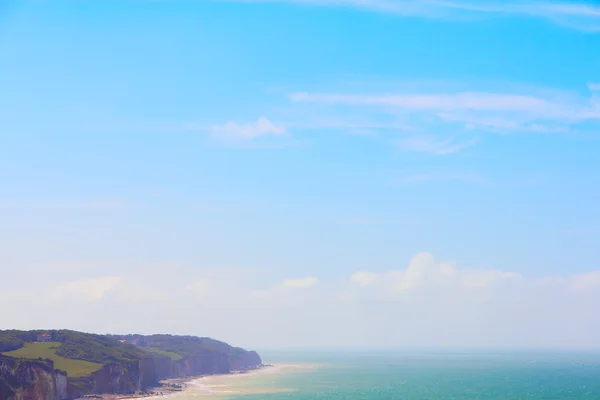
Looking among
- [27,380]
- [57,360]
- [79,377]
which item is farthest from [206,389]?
[27,380]

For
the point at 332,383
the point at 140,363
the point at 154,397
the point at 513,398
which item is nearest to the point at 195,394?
the point at 154,397

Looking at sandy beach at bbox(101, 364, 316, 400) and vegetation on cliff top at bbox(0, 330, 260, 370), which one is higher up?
vegetation on cliff top at bbox(0, 330, 260, 370)

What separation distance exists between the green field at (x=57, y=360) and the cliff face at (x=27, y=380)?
62.8ft

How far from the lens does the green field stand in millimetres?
142625

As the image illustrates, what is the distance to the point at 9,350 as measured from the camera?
144 m

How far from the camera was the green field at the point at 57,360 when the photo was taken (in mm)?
142625

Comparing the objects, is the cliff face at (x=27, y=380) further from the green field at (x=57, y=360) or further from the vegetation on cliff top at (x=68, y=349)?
the vegetation on cliff top at (x=68, y=349)

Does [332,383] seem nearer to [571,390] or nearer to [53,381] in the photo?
[571,390]

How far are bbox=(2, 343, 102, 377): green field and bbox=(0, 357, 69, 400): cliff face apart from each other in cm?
1914

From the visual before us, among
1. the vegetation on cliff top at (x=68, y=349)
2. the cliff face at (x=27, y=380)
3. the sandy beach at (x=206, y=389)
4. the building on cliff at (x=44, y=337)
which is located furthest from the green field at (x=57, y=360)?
the cliff face at (x=27, y=380)

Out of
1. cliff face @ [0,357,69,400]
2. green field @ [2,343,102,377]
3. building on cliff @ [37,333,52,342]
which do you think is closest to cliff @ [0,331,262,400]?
cliff face @ [0,357,69,400]

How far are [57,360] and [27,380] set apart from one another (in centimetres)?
3625

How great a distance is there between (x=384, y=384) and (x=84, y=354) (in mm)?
86817

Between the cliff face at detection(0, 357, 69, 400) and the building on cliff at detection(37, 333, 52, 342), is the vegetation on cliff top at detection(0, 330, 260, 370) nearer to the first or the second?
the building on cliff at detection(37, 333, 52, 342)
